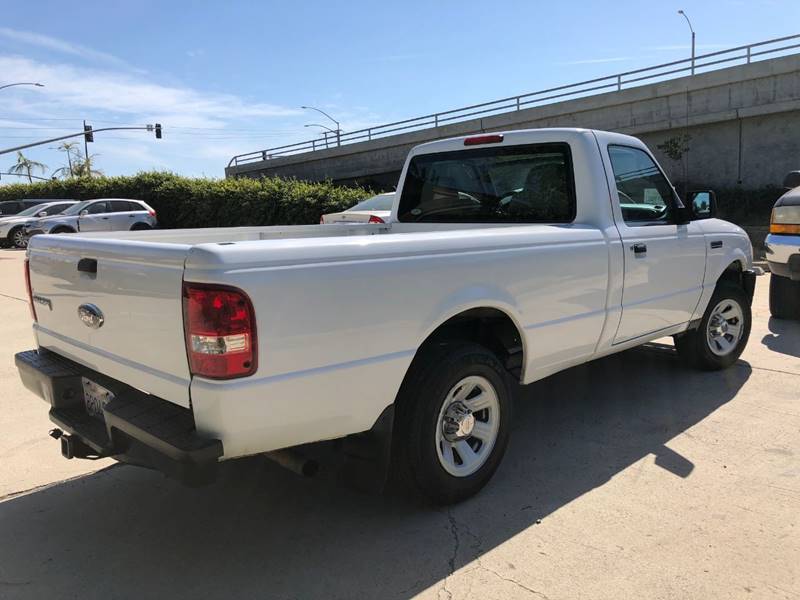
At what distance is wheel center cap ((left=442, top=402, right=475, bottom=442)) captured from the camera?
322 centimetres

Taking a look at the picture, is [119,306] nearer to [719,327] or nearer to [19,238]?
[719,327]

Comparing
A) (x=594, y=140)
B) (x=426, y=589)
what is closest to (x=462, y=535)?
(x=426, y=589)

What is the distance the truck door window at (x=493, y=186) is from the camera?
165 inches

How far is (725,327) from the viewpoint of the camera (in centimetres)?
552

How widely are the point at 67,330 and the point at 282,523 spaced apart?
143 cm

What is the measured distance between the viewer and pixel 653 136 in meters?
24.3

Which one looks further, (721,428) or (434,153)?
(434,153)

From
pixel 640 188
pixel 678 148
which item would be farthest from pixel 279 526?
pixel 678 148

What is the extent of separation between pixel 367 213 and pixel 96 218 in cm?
1437

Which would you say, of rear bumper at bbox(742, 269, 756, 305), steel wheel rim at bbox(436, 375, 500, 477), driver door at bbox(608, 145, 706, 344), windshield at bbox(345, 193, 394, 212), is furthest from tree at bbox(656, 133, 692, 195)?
steel wheel rim at bbox(436, 375, 500, 477)

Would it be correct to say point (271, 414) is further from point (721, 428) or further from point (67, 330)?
point (721, 428)

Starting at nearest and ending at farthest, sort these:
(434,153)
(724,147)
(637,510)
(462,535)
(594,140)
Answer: (462,535) → (637,510) → (594,140) → (434,153) → (724,147)

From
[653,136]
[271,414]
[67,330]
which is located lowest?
[271,414]

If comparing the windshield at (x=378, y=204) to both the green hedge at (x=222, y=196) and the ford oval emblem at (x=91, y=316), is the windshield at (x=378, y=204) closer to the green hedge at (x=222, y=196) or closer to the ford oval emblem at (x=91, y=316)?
the ford oval emblem at (x=91, y=316)
